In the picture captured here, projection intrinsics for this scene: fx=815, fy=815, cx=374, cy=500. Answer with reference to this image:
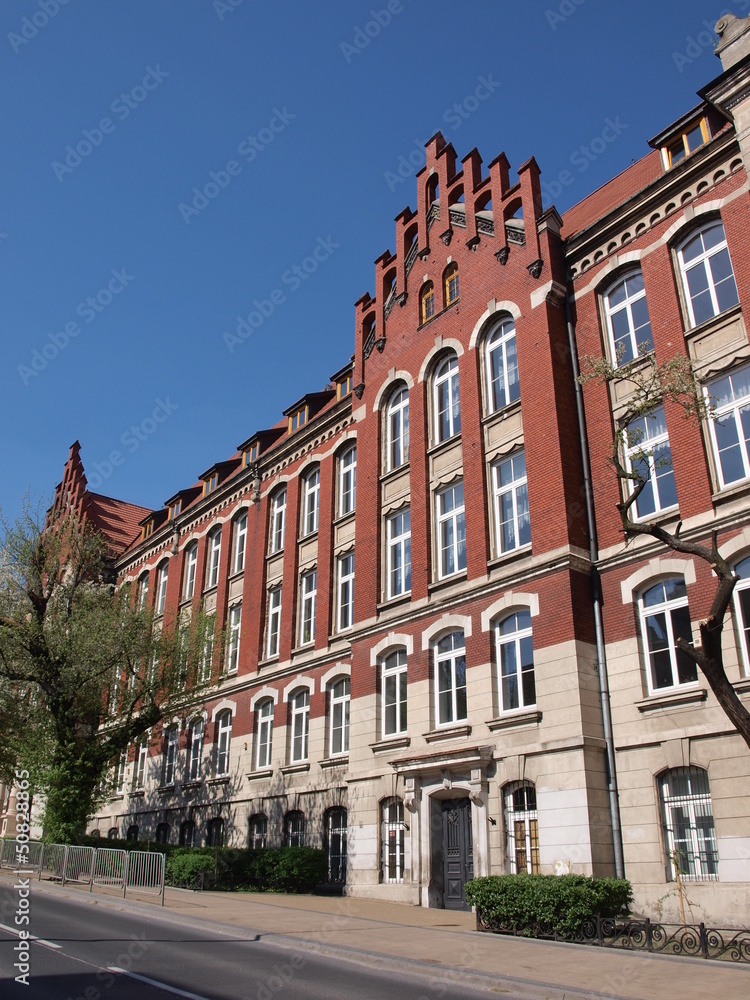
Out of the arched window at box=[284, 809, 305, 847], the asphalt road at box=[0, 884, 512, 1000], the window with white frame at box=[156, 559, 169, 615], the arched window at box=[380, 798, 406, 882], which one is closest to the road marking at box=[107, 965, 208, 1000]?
the asphalt road at box=[0, 884, 512, 1000]

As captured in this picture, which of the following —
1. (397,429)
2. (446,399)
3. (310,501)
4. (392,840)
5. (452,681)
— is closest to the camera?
(452,681)

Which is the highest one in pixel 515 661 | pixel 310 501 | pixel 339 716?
pixel 310 501

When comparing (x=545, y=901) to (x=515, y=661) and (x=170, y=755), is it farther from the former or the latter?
(x=170, y=755)

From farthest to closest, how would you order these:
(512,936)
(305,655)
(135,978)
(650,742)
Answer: (305,655), (650,742), (512,936), (135,978)

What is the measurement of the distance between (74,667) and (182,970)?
1980 cm

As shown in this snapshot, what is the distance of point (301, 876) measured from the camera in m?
24.2

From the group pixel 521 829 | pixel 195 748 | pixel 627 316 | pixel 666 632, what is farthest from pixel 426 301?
pixel 195 748

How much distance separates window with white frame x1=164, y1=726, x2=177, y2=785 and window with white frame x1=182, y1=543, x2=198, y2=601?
6.10 m

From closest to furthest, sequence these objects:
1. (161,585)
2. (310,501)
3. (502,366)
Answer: (502,366) < (310,501) < (161,585)

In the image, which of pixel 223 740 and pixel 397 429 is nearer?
pixel 397 429

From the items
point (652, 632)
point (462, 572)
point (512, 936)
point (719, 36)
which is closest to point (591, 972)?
point (512, 936)

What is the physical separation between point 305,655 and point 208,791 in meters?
7.46

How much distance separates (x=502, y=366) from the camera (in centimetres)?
2348

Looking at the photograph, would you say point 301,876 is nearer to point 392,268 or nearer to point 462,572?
point 462,572
